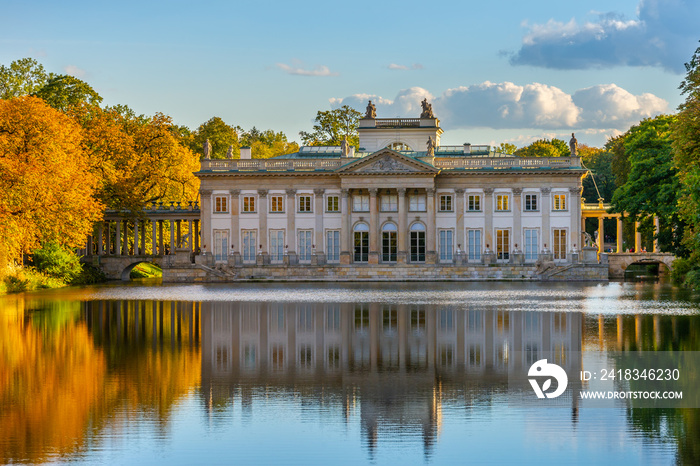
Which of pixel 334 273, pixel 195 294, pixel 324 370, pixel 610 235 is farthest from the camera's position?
pixel 610 235

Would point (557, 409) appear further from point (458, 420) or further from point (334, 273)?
point (334, 273)

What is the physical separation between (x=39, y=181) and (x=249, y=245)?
71.5ft

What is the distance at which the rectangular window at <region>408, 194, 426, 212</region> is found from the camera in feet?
233

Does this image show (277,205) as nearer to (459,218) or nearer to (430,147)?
(430,147)

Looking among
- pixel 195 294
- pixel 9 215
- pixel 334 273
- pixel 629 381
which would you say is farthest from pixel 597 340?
pixel 334 273

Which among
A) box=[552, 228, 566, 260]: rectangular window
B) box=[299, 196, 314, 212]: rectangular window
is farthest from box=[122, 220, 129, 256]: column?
box=[552, 228, 566, 260]: rectangular window

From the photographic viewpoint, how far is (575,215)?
7006 centimetres

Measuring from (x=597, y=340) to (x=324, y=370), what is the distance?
8.48m

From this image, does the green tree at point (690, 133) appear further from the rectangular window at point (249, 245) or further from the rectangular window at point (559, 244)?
the rectangular window at point (249, 245)

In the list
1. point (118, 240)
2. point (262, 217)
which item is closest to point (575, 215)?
point (262, 217)

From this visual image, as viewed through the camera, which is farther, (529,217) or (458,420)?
(529,217)

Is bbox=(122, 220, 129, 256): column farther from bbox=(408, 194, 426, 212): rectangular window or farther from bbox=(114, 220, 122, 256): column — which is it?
bbox=(408, 194, 426, 212): rectangular window

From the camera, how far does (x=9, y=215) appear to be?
50.3 metres

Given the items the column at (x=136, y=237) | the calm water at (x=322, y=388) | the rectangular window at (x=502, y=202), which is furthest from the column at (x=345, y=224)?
the calm water at (x=322, y=388)
